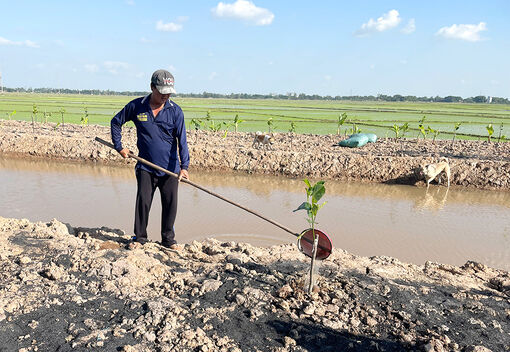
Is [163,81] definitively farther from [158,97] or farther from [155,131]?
[155,131]

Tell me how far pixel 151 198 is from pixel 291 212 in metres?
2.95

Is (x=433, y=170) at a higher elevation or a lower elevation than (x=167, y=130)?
lower

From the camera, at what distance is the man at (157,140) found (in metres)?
3.04

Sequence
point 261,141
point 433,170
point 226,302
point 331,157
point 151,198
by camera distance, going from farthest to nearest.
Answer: point 261,141, point 331,157, point 433,170, point 151,198, point 226,302

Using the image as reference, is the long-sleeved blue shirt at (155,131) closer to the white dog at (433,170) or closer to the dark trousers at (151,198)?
the dark trousers at (151,198)

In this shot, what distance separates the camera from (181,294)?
8.72ft

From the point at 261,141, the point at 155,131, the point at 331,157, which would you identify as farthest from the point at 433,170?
the point at 155,131

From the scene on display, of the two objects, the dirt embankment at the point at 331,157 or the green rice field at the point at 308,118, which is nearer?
the dirt embankment at the point at 331,157

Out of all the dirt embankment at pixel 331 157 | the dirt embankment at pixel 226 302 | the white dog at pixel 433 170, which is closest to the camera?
the dirt embankment at pixel 226 302

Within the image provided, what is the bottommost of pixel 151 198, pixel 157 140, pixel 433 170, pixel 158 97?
pixel 433 170

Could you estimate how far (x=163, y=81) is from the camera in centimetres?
290

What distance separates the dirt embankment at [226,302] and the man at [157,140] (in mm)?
487

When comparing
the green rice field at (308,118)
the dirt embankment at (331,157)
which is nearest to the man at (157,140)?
the dirt embankment at (331,157)

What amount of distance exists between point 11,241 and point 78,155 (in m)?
6.85
